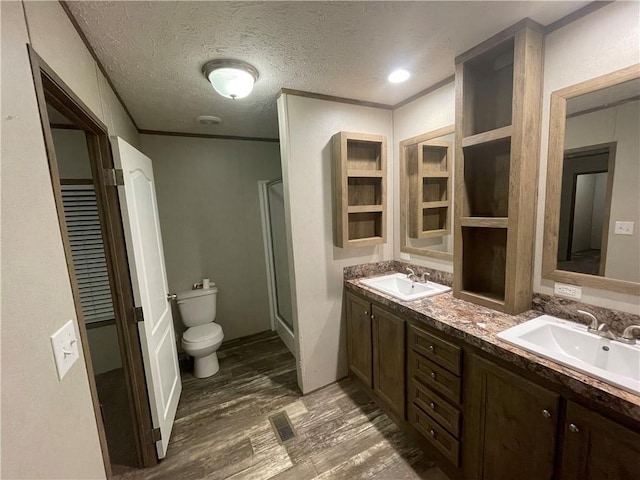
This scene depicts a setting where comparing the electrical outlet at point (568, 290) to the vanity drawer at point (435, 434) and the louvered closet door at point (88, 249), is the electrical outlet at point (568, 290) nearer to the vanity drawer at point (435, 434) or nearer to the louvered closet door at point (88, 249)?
the vanity drawer at point (435, 434)

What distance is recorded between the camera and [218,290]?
3064 mm

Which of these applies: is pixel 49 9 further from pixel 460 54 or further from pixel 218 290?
pixel 218 290

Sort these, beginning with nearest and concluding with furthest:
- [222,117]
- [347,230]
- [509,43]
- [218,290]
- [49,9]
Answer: [49,9] → [509,43] → [347,230] → [222,117] → [218,290]

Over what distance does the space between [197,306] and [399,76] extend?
264cm

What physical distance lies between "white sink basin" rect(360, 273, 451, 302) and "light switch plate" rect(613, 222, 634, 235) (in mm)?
917

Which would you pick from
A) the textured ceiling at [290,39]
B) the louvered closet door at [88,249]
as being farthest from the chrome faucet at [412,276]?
the louvered closet door at [88,249]

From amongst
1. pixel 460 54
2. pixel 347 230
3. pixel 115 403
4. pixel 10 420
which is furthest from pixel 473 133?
pixel 115 403

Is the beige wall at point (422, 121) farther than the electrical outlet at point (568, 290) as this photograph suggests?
Yes

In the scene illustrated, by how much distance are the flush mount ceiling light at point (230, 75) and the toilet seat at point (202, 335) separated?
2014 millimetres

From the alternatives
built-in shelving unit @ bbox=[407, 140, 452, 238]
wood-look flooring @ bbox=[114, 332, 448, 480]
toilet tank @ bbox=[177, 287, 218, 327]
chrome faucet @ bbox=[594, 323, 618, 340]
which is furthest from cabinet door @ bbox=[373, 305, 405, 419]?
Answer: toilet tank @ bbox=[177, 287, 218, 327]

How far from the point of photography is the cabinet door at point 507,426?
1.07 metres

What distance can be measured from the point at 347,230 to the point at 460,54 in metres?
1.30

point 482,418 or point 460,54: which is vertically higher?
point 460,54

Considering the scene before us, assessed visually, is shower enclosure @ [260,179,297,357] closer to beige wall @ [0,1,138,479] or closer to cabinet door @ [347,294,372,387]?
cabinet door @ [347,294,372,387]
